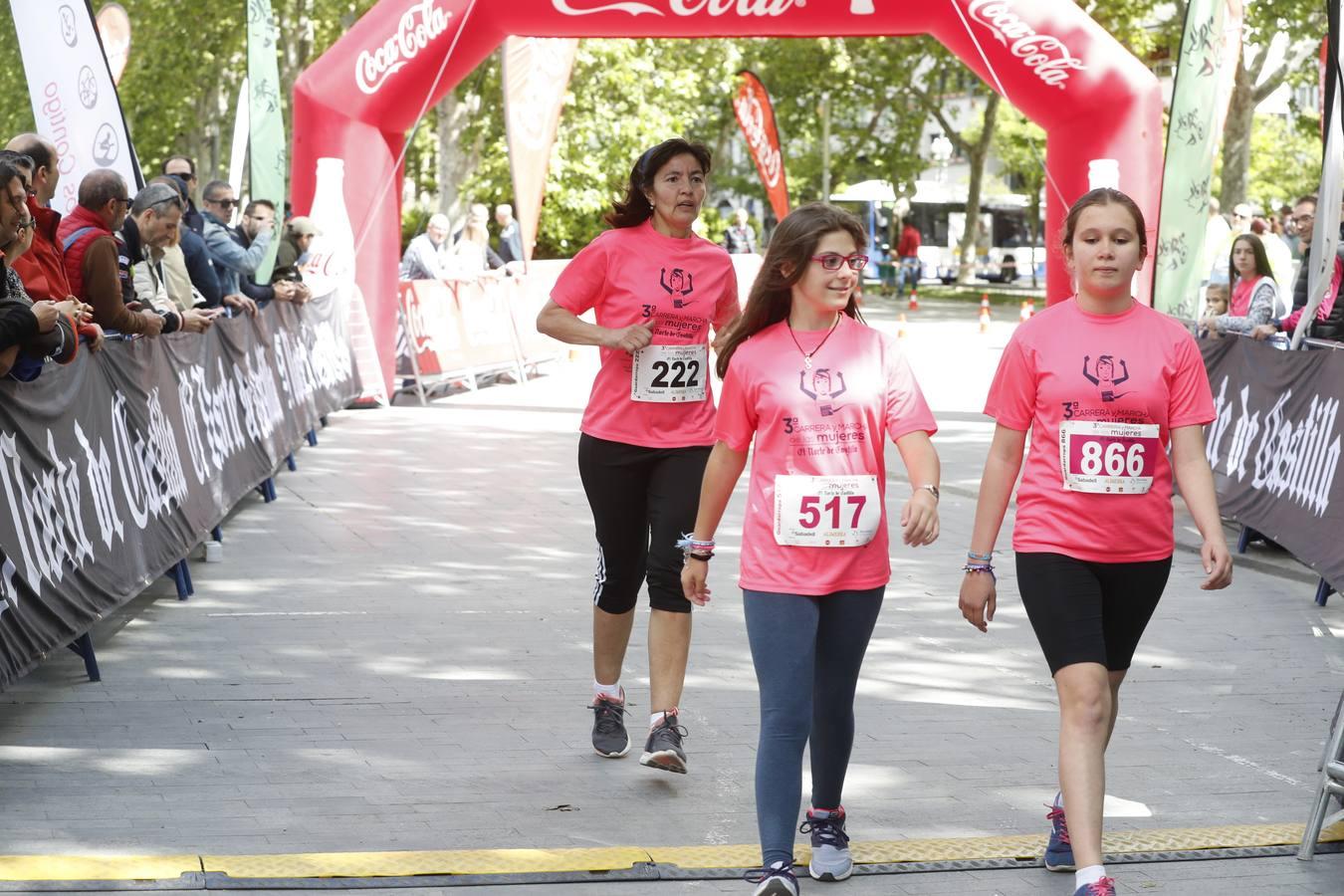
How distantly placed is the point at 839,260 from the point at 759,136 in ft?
78.7

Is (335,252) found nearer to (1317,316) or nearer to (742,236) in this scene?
(1317,316)

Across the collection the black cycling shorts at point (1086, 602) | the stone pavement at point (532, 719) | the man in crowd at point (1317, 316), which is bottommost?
the stone pavement at point (532, 719)

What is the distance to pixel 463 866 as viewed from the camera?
493cm

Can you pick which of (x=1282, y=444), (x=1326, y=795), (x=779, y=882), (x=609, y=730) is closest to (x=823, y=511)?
(x=779, y=882)

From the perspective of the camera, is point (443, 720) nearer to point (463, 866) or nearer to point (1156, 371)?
point (463, 866)

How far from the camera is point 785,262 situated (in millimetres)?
4777

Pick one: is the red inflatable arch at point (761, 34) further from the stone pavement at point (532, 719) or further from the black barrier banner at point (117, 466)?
the stone pavement at point (532, 719)

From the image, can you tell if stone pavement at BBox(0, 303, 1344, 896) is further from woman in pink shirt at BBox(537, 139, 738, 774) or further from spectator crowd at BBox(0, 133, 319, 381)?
spectator crowd at BBox(0, 133, 319, 381)

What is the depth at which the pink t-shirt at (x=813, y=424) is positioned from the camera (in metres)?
4.66

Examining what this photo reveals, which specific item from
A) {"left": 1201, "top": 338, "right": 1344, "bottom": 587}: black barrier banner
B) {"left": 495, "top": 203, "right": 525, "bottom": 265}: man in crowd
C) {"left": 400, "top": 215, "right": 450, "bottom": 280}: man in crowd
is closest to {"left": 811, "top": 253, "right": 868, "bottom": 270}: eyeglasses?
{"left": 1201, "top": 338, "right": 1344, "bottom": 587}: black barrier banner

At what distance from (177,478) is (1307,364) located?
5889mm

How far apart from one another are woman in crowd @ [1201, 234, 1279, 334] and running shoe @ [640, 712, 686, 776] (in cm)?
676

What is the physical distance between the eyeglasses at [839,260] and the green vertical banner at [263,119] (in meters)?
10.3

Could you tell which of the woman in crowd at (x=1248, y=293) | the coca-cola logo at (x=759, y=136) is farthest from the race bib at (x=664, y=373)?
the coca-cola logo at (x=759, y=136)
